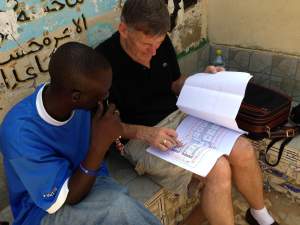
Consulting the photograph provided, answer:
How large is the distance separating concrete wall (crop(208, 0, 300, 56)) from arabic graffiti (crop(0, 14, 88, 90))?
106 centimetres

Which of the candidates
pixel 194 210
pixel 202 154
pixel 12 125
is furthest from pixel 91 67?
pixel 194 210

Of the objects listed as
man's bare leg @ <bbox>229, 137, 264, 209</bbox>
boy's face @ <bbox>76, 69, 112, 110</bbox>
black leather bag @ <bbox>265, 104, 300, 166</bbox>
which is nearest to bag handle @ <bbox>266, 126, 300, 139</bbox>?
black leather bag @ <bbox>265, 104, 300, 166</bbox>

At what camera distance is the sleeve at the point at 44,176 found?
3.26ft

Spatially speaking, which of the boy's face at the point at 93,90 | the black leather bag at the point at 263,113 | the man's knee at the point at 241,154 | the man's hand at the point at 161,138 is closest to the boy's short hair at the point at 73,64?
the boy's face at the point at 93,90

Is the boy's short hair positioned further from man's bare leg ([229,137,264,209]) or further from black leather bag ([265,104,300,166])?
black leather bag ([265,104,300,166])

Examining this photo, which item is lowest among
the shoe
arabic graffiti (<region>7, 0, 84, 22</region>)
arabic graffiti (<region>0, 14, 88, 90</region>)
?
the shoe

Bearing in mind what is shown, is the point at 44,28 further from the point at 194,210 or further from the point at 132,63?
the point at 194,210

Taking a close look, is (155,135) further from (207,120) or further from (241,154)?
(241,154)

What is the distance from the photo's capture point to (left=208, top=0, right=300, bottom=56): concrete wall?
1.94m

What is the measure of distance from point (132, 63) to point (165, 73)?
0.21 metres

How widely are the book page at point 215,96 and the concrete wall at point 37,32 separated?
0.51 m

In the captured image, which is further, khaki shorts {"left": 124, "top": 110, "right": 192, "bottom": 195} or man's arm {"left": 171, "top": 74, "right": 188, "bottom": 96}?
man's arm {"left": 171, "top": 74, "right": 188, "bottom": 96}

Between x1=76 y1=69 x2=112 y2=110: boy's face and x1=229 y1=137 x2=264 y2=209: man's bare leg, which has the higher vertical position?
x1=76 y1=69 x2=112 y2=110: boy's face

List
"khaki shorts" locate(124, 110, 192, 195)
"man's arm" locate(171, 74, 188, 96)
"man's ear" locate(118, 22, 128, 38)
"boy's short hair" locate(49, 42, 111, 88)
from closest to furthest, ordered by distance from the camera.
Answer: "boy's short hair" locate(49, 42, 111, 88), "man's ear" locate(118, 22, 128, 38), "khaki shorts" locate(124, 110, 192, 195), "man's arm" locate(171, 74, 188, 96)
